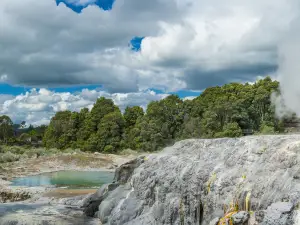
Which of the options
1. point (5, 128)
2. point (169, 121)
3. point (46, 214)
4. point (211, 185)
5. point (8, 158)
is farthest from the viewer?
point (5, 128)

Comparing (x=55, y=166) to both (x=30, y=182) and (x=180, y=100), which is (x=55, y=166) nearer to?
(x=30, y=182)

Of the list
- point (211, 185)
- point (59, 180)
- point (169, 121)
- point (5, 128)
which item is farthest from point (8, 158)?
point (211, 185)

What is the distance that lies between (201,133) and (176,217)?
36.1m

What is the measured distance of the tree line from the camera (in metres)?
50.5

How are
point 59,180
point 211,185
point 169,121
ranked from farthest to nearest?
1. point 169,121
2. point 59,180
3. point 211,185

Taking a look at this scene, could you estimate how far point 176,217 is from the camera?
14.7m

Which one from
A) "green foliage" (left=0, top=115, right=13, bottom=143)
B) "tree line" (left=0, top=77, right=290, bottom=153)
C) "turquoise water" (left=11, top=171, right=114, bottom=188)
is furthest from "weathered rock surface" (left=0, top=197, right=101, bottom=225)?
"green foliage" (left=0, top=115, right=13, bottom=143)

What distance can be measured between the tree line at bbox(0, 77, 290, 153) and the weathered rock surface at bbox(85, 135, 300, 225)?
30.2 m

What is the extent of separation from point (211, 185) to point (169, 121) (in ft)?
142

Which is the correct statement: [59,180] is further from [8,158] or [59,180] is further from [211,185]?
[211,185]

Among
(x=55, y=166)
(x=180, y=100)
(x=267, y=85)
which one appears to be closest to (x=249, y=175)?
(x=55, y=166)

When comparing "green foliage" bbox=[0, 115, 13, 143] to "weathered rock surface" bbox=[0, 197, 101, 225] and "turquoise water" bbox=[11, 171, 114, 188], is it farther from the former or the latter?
"weathered rock surface" bbox=[0, 197, 101, 225]

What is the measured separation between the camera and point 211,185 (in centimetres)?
1409

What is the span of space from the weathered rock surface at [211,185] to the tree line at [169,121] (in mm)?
30197
